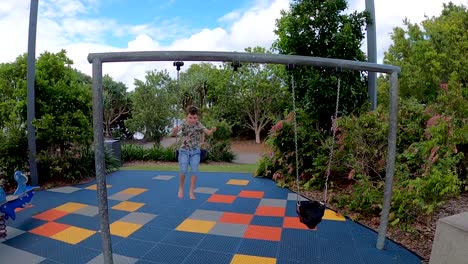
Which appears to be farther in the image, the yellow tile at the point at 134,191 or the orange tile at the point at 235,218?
the yellow tile at the point at 134,191

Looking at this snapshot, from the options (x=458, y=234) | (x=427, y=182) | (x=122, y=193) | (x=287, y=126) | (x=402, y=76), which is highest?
(x=402, y=76)

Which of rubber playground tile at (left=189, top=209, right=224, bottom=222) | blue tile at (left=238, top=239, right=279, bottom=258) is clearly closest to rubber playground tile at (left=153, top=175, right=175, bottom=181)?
rubber playground tile at (left=189, top=209, right=224, bottom=222)

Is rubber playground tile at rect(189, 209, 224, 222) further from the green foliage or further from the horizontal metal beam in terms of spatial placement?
the green foliage

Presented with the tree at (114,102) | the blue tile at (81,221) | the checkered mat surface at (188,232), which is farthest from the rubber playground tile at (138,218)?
the tree at (114,102)

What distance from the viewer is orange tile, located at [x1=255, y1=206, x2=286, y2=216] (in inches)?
218

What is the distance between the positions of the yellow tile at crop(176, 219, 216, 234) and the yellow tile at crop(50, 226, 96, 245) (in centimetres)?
138

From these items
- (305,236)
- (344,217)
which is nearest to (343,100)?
(344,217)

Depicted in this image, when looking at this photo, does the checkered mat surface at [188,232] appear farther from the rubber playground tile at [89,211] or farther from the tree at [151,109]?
the tree at [151,109]

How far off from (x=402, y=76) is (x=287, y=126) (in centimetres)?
1136

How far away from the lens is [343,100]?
697 centimetres

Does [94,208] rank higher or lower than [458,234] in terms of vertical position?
lower

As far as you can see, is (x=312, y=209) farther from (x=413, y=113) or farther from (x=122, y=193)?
(x=122, y=193)

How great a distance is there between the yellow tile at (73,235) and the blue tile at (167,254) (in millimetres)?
1214

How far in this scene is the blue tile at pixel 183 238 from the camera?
4293mm
